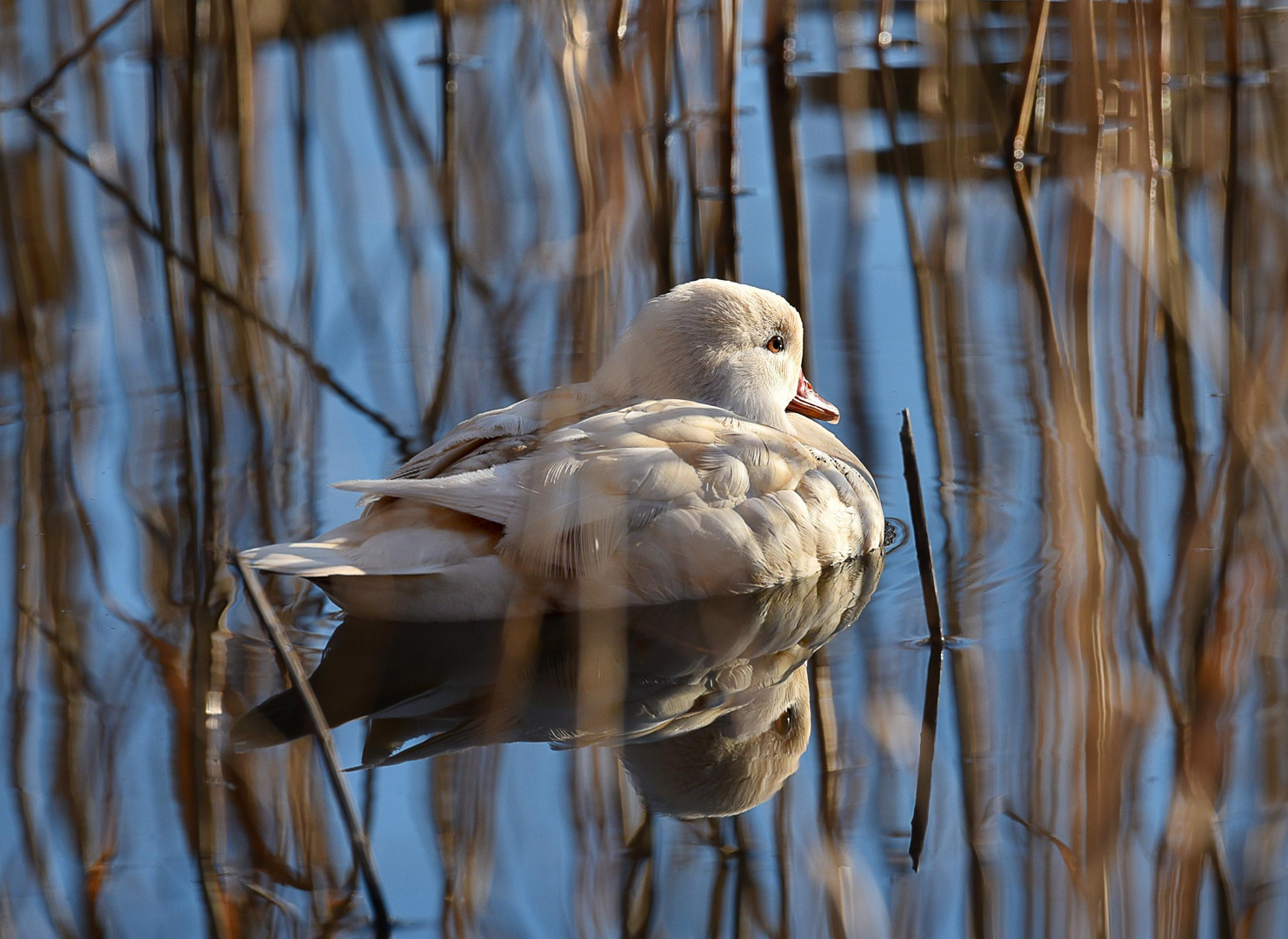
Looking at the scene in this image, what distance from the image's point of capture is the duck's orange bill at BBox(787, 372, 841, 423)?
4152mm

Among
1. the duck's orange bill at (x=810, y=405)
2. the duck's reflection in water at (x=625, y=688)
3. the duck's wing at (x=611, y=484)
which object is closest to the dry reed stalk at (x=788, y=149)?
the duck's orange bill at (x=810, y=405)

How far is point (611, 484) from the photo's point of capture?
3.34m

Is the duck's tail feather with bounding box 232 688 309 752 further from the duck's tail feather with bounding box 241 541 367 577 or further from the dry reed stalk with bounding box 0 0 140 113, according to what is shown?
the dry reed stalk with bounding box 0 0 140 113

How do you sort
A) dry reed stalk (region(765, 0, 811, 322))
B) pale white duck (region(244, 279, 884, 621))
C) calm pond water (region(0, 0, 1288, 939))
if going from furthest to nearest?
dry reed stalk (region(765, 0, 811, 322)) → pale white duck (region(244, 279, 884, 621)) → calm pond water (region(0, 0, 1288, 939))

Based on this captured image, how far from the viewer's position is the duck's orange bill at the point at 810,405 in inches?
163

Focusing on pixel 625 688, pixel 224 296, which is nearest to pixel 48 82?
pixel 224 296

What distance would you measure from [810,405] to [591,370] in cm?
59

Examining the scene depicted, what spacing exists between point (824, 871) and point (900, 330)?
8.43 feet

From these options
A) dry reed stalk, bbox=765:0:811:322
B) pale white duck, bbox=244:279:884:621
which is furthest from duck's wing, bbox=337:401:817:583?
dry reed stalk, bbox=765:0:811:322

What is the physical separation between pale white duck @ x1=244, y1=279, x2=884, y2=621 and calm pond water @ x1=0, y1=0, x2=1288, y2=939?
0.51 feet

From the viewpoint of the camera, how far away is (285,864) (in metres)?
2.54

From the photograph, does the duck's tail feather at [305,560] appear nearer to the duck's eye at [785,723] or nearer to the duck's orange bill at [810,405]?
the duck's eye at [785,723]

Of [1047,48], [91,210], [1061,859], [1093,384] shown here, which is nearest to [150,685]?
[1061,859]

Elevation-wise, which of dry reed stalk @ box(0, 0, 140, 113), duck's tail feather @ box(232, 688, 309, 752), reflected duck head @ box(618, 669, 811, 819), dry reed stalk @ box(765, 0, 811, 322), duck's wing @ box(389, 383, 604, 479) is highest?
dry reed stalk @ box(0, 0, 140, 113)
